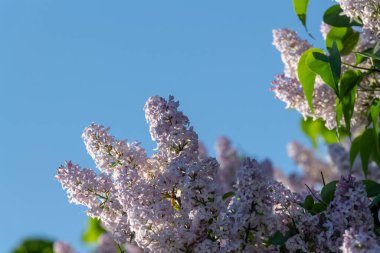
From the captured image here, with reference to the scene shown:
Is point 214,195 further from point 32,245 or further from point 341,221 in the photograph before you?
point 32,245

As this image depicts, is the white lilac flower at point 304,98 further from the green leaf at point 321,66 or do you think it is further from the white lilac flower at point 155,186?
the white lilac flower at point 155,186

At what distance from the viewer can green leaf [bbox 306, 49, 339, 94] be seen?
315 centimetres

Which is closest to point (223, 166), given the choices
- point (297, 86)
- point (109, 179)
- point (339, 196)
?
point (297, 86)

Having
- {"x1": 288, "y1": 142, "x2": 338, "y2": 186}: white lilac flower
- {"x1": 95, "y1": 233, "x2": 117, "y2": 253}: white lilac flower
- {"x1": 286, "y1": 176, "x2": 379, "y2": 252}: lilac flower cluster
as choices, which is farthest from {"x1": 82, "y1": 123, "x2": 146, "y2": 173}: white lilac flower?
{"x1": 288, "y1": 142, "x2": 338, "y2": 186}: white lilac flower

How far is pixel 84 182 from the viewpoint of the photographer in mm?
2834

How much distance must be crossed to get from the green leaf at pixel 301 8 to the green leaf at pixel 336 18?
6.2 inches

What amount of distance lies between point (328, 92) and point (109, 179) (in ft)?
4.44

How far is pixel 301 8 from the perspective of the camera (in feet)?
12.0

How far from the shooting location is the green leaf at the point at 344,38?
3.93m

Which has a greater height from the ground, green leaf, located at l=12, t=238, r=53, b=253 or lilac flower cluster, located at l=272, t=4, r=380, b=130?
green leaf, located at l=12, t=238, r=53, b=253

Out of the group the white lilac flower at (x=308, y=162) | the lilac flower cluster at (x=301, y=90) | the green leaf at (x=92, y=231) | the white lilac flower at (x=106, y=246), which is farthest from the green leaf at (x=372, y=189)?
the white lilac flower at (x=308, y=162)

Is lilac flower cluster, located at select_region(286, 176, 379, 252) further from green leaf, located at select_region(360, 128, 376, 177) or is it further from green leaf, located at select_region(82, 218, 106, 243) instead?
green leaf, located at select_region(82, 218, 106, 243)

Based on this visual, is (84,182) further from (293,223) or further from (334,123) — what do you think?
(334,123)

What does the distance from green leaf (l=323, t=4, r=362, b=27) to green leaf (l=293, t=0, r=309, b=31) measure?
0.16 m
